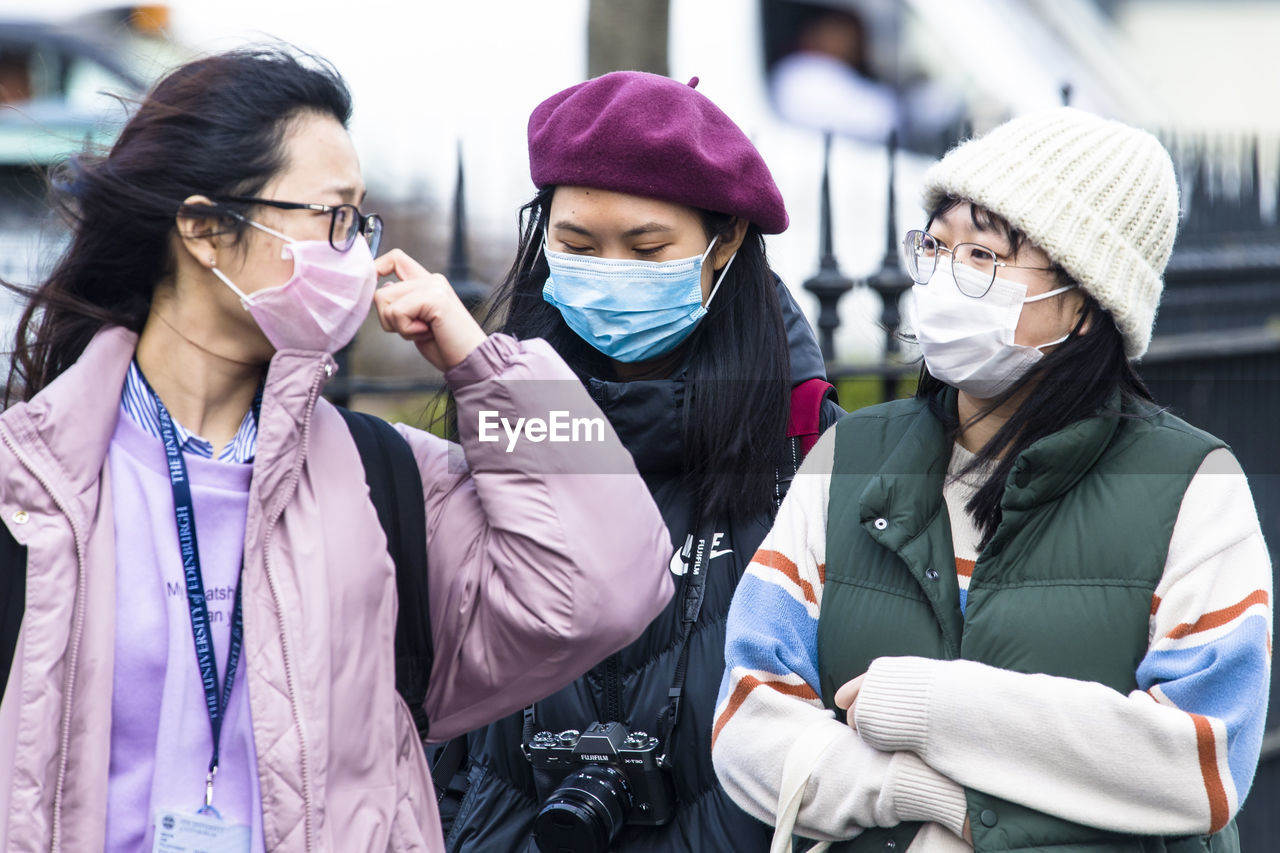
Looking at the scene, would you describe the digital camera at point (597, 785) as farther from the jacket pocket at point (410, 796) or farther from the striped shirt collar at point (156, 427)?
the striped shirt collar at point (156, 427)

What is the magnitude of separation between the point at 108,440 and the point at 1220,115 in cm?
968

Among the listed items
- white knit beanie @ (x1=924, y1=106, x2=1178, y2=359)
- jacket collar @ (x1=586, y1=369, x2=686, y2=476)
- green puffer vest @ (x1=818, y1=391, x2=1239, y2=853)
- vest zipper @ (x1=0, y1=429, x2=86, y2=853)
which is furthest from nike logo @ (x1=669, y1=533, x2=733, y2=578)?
vest zipper @ (x1=0, y1=429, x2=86, y2=853)

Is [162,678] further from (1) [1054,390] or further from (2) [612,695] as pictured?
(1) [1054,390]

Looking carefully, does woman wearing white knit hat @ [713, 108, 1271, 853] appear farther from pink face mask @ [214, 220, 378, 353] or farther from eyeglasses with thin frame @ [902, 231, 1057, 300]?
pink face mask @ [214, 220, 378, 353]

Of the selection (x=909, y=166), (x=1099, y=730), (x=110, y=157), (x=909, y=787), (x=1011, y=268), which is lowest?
(x=909, y=166)

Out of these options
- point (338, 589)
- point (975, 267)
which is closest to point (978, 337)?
point (975, 267)

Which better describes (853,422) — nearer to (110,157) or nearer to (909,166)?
(110,157)

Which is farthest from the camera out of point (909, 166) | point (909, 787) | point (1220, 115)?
point (1220, 115)

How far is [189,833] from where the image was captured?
6.47 feet

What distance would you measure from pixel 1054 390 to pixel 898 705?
621mm

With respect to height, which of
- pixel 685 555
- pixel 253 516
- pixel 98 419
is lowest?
pixel 685 555

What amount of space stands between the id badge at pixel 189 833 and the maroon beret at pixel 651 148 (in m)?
1.39

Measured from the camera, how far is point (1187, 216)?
5941 millimetres

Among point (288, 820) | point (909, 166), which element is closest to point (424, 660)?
point (288, 820)
